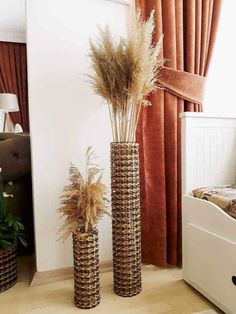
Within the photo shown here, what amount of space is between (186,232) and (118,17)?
1.31 metres

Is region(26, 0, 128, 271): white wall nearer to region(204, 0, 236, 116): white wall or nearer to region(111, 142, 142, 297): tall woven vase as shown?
region(111, 142, 142, 297): tall woven vase

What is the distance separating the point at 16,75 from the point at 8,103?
173mm

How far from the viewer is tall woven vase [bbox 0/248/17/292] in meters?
1.38

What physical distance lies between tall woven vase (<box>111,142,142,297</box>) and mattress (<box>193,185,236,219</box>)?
33cm

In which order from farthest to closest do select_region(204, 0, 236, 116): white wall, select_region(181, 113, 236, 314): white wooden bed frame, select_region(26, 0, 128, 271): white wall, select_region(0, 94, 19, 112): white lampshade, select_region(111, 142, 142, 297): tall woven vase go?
select_region(204, 0, 236, 116): white wall
select_region(0, 94, 19, 112): white lampshade
select_region(26, 0, 128, 271): white wall
select_region(111, 142, 142, 297): tall woven vase
select_region(181, 113, 236, 314): white wooden bed frame

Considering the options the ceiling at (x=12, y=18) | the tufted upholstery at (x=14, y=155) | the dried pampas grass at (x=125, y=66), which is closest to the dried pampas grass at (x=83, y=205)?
the dried pampas grass at (x=125, y=66)

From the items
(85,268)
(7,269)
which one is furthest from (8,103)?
(85,268)

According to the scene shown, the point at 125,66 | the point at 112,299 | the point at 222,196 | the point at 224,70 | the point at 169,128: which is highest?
the point at 224,70

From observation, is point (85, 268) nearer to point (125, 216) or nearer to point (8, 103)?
point (125, 216)

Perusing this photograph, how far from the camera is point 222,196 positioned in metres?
1.23

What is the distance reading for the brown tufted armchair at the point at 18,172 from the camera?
1584 mm

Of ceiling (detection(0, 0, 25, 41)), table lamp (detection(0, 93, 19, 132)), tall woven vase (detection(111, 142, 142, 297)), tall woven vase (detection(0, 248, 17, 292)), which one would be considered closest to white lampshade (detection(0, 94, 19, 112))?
table lamp (detection(0, 93, 19, 132))

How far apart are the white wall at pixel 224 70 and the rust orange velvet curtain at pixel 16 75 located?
1.18 meters

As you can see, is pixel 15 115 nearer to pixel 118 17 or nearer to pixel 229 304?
pixel 118 17
